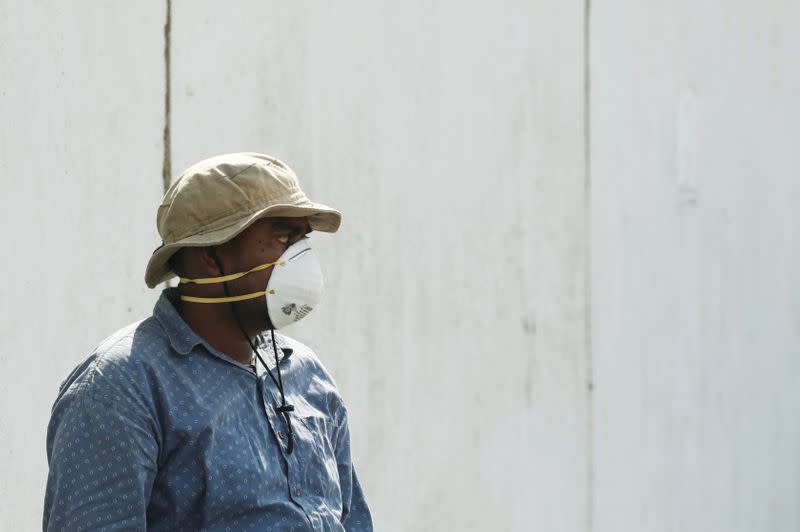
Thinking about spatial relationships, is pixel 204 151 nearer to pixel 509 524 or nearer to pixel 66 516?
pixel 66 516

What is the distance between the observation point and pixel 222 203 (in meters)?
2.27

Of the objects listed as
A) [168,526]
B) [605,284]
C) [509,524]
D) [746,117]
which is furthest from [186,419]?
[746,117]

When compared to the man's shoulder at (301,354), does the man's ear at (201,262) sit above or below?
above

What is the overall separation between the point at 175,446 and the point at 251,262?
1.24 ft

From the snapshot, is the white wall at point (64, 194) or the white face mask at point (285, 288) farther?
the white wall at point (64, 194)

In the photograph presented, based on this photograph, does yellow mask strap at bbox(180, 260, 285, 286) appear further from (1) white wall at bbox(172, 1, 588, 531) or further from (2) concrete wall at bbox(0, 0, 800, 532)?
(1) white wall at bbox(172, 1, 588, 531)

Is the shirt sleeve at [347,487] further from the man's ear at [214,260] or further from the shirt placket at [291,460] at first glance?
the man's ear at [214,260]

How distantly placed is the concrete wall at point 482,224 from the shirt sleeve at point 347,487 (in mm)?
798

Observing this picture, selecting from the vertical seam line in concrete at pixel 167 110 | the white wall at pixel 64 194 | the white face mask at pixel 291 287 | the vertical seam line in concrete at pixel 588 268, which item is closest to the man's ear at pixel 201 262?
the white face mask at pixel 291 287

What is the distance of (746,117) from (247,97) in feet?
11.8

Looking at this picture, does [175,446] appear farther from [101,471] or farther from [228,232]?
[228,232]

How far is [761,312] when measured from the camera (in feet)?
22.0

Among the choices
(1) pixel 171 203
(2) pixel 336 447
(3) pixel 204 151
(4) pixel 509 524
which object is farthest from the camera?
(4) pixel 509 524

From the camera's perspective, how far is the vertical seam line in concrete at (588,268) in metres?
5.12
